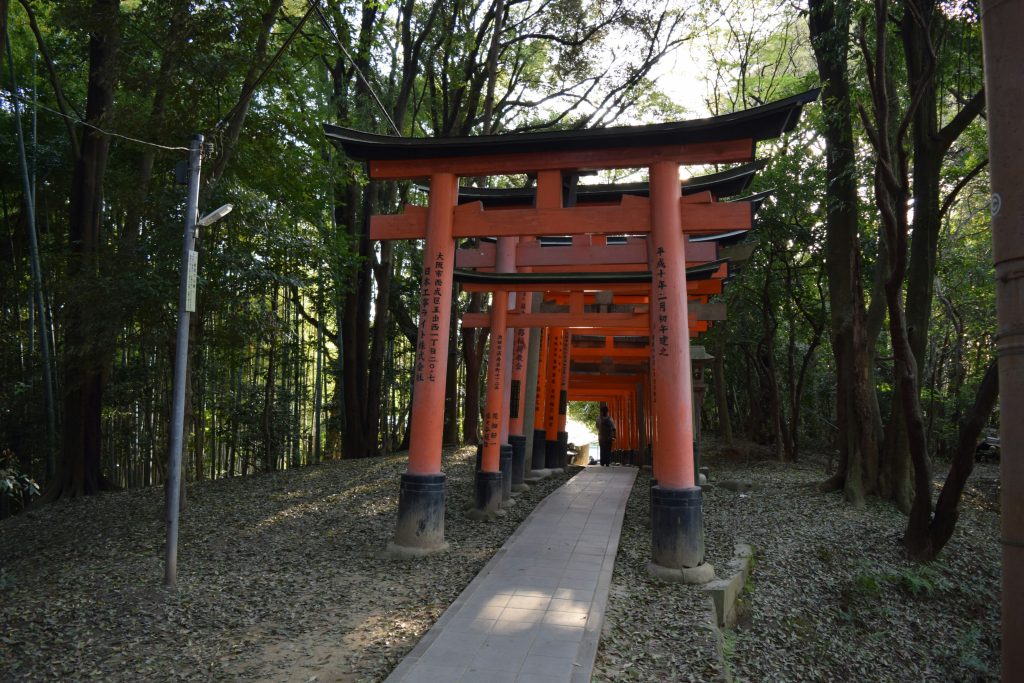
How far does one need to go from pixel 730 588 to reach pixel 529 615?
5.98 feet

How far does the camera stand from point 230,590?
5.30 metres

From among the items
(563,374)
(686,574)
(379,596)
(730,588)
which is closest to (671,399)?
(686,574)

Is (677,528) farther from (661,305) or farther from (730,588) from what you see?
(661,305)

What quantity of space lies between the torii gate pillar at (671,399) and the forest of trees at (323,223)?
6.88ft

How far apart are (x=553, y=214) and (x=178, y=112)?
15.3 feet

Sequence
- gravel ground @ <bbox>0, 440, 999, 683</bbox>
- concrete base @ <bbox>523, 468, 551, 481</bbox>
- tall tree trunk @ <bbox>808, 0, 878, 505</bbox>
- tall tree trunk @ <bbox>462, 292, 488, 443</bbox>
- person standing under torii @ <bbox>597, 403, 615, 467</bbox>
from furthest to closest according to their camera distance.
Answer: person standing under torii @ <bbox>597, 403, 615, 467</bbox> → tall tree trunk @ <bbox>462, 292, 488, 443</bbox> → concrete base @ <bbox>523, 468, 551, 481</bbox> → tall tree trunk @ <bbox>808, 0, 878, 505</bbox> → gravel ground @ <bbox>0, 440, 999, 683</bbox>

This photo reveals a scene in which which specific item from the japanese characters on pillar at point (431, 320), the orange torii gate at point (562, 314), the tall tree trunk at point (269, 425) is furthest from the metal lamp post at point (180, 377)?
the tall tree trunk at point (269, 425)

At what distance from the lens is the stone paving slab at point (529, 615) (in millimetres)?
3635

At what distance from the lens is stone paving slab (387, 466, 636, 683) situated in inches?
143

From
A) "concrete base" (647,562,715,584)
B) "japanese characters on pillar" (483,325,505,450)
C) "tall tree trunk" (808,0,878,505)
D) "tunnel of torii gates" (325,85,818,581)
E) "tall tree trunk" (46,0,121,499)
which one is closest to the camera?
"concrete base" (647,562,715,584)

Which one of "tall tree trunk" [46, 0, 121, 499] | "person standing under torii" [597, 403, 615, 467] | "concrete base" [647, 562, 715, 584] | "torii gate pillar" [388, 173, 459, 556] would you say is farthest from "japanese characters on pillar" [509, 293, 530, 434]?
"person standing under torii" [597, 403, 615, 467]

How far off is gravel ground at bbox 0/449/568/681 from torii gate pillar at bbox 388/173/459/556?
28 cm

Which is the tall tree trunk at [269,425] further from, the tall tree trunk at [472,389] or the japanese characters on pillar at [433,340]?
the japanese characters on pillar at [433,340]

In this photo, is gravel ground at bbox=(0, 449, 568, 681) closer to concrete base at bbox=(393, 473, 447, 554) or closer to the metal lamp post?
concrete base at bbox=(393, 473, 447, 554)
